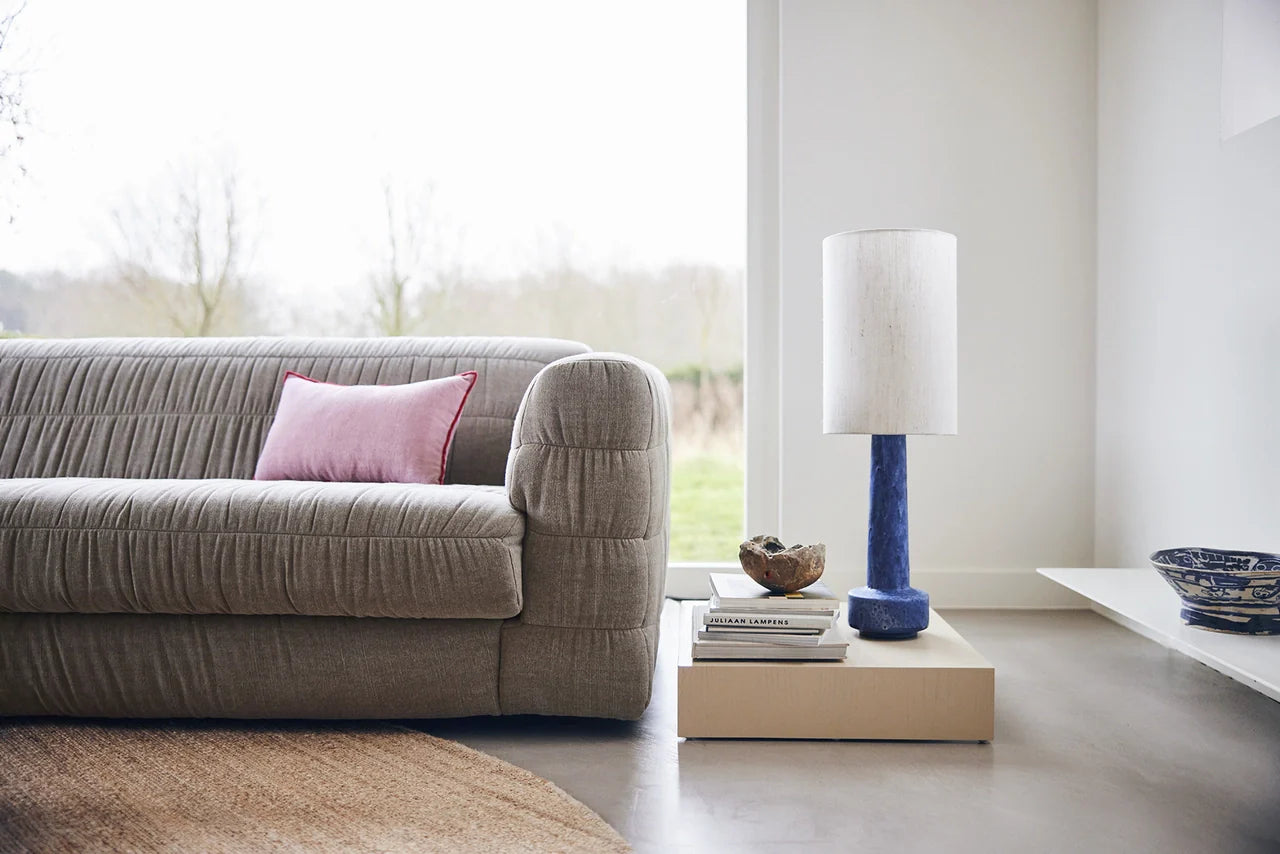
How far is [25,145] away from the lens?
3.50m

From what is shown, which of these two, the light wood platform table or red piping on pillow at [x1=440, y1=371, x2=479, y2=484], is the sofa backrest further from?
the light wood platform table

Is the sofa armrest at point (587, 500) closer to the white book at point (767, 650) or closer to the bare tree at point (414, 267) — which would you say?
the white book at point (767, 650)

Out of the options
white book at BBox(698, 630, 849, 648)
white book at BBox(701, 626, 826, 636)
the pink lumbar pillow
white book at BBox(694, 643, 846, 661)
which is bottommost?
white book at BBox(694, 643, 846, 661)

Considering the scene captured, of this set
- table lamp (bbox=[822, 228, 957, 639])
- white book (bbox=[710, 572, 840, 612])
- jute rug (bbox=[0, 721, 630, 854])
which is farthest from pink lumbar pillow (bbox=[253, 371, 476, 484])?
table lamp (bbox=[822, 228, 957, 639])

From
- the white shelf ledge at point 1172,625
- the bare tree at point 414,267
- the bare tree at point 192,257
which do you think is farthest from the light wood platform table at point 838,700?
the bare tree at point 192,257

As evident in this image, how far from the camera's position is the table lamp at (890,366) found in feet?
6.23

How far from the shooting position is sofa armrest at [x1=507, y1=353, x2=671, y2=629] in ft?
5.82

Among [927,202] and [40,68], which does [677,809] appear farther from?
[40,68]

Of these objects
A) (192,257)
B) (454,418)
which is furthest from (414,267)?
(454,418)

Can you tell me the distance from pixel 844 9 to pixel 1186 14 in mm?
1001

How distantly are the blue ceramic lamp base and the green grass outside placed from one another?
133 centimetres

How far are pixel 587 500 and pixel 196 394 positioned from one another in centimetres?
131

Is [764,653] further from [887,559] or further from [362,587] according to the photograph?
[362,587]

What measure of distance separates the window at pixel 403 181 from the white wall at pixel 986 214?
1.26 ft
